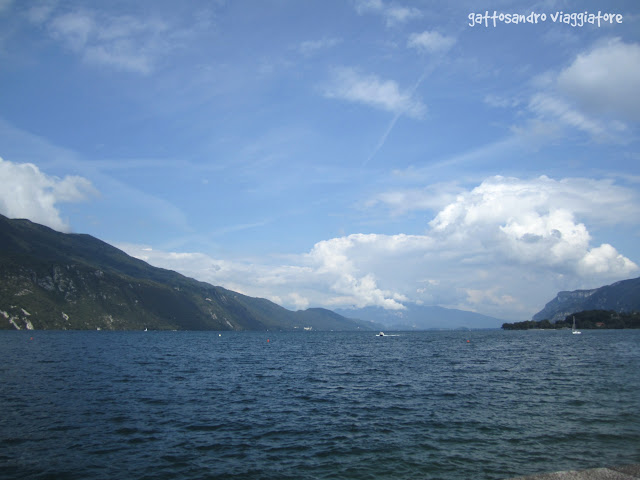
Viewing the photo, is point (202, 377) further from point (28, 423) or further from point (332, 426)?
point (332, 426)

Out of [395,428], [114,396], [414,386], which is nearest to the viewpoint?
[395,428]

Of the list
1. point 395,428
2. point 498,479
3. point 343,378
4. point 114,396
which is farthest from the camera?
point 343,378

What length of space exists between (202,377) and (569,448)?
51.6m

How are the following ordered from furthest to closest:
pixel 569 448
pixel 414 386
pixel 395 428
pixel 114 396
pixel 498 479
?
1. pixel 414 386
2. pixel 114 396
3. pixel 395 428
4. pixel 569 448
5. pixel 498 479

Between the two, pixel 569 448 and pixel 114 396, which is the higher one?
pixel 569 448

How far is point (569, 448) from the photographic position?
Result: 27.0 m

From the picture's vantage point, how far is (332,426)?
1304 inches

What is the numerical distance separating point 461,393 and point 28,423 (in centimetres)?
4335

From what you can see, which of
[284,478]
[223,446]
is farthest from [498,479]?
[223,446]

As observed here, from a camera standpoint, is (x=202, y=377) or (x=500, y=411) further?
(x=202, y=377)

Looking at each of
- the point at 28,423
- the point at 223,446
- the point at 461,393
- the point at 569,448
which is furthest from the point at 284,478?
the point at 461,393

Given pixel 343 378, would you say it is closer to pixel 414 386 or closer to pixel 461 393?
pixel 414 386

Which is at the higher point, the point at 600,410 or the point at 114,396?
the point at 600,410

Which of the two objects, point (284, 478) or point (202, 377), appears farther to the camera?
point (202, 377)
